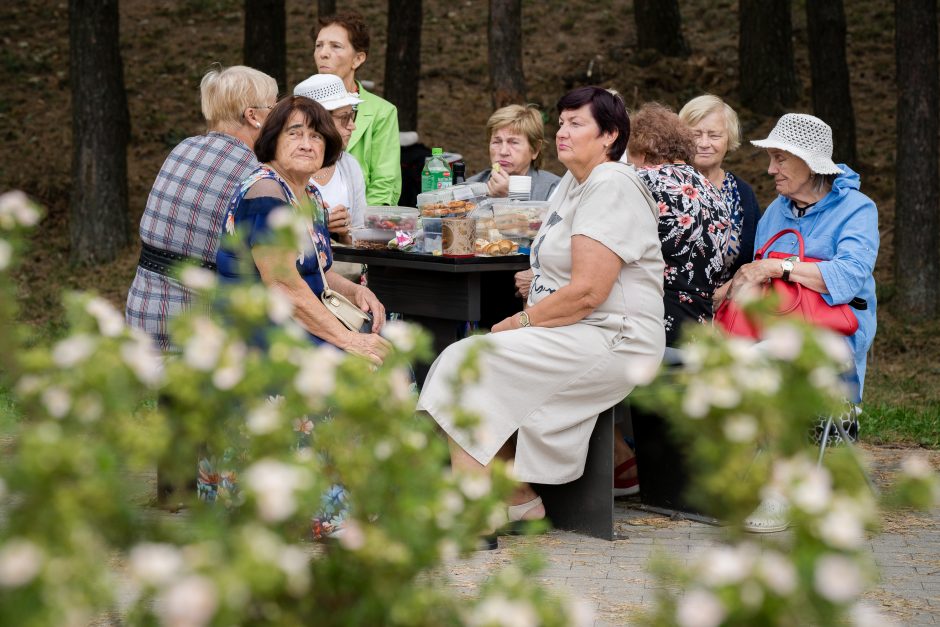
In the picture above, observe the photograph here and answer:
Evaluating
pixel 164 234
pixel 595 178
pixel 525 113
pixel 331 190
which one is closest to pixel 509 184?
pixel 525 113

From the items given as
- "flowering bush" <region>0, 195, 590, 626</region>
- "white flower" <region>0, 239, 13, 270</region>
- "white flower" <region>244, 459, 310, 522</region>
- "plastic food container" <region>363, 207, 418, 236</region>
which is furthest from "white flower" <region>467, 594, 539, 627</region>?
"plastic food container" <region>363, 207, 418, 236</region>

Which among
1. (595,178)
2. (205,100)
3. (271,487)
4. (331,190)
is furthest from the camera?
(331,190)

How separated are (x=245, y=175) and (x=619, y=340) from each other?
173 cm

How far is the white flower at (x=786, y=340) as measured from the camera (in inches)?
70.3

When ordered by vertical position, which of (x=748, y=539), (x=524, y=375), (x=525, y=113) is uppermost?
(x=525, y=113)

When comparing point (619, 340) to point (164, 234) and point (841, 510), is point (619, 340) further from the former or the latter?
point (841, 510)

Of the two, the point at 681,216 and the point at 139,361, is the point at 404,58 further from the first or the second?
the point at 139,361

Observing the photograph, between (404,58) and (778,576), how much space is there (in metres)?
14.8

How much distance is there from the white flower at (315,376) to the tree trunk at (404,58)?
554 inches

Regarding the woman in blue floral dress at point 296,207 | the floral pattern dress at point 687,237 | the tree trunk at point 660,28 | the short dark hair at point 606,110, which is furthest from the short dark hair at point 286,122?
the tree trunk at point 660,28

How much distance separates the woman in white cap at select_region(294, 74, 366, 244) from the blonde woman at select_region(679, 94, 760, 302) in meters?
1.64

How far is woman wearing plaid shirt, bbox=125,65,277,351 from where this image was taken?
5.25 metres

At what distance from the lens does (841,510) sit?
1.67 m

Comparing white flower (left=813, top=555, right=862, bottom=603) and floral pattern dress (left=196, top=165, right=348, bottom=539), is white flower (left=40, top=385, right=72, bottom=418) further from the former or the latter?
floral pattern dress (left=196, top=165, right=348, bottom=539)
